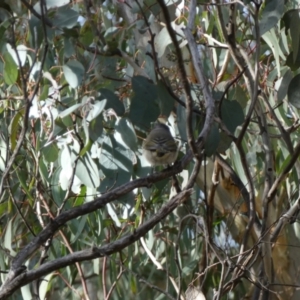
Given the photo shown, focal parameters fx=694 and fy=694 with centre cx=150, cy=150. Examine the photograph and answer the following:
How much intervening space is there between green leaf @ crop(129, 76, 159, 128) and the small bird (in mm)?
195

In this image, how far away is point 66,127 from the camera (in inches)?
78.1

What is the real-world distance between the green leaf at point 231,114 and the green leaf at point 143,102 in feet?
0.74

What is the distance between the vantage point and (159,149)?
1.98 meters

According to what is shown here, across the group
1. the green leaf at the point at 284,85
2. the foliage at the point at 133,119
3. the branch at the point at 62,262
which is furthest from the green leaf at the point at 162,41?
the branch at the point at 62,262

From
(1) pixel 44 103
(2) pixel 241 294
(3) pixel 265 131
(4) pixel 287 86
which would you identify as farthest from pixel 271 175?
(2) pixel 241 294

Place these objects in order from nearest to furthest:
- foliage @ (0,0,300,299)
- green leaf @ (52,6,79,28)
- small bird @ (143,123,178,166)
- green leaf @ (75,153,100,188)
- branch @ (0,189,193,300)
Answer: branch @ (0,189,193,300) → foliage @ (0,0,300,299) → green leaf @ (52,6,79,28) → green leaf @ (75,153,100,188) → small bird @ (143,123,178,166)

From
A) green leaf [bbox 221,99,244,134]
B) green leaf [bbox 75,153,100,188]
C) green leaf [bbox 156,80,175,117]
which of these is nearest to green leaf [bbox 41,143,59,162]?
green leaf [bbox 75,153,100,188]

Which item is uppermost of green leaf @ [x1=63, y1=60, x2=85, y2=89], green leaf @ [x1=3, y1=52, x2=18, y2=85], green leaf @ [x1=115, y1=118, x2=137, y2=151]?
green leaf @ [x1=3, y1=52, x2=18, y2=85]

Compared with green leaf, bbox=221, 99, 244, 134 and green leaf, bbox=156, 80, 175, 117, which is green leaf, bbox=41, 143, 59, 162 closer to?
green leaf, bbox=156, 80, 175, 117

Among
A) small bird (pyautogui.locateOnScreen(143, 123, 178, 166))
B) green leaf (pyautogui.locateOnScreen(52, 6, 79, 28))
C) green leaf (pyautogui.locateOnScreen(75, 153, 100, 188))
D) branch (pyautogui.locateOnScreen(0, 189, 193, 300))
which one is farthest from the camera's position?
small bird (pyautogui.locateOnScreen(143, 123, 178, 166))

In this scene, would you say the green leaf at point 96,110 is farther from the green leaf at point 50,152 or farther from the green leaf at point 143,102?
the green leaf at point 50,152

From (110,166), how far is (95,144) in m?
0.10

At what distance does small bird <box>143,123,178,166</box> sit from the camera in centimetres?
199

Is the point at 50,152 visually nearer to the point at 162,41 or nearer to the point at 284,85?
A: the point at 162,41
